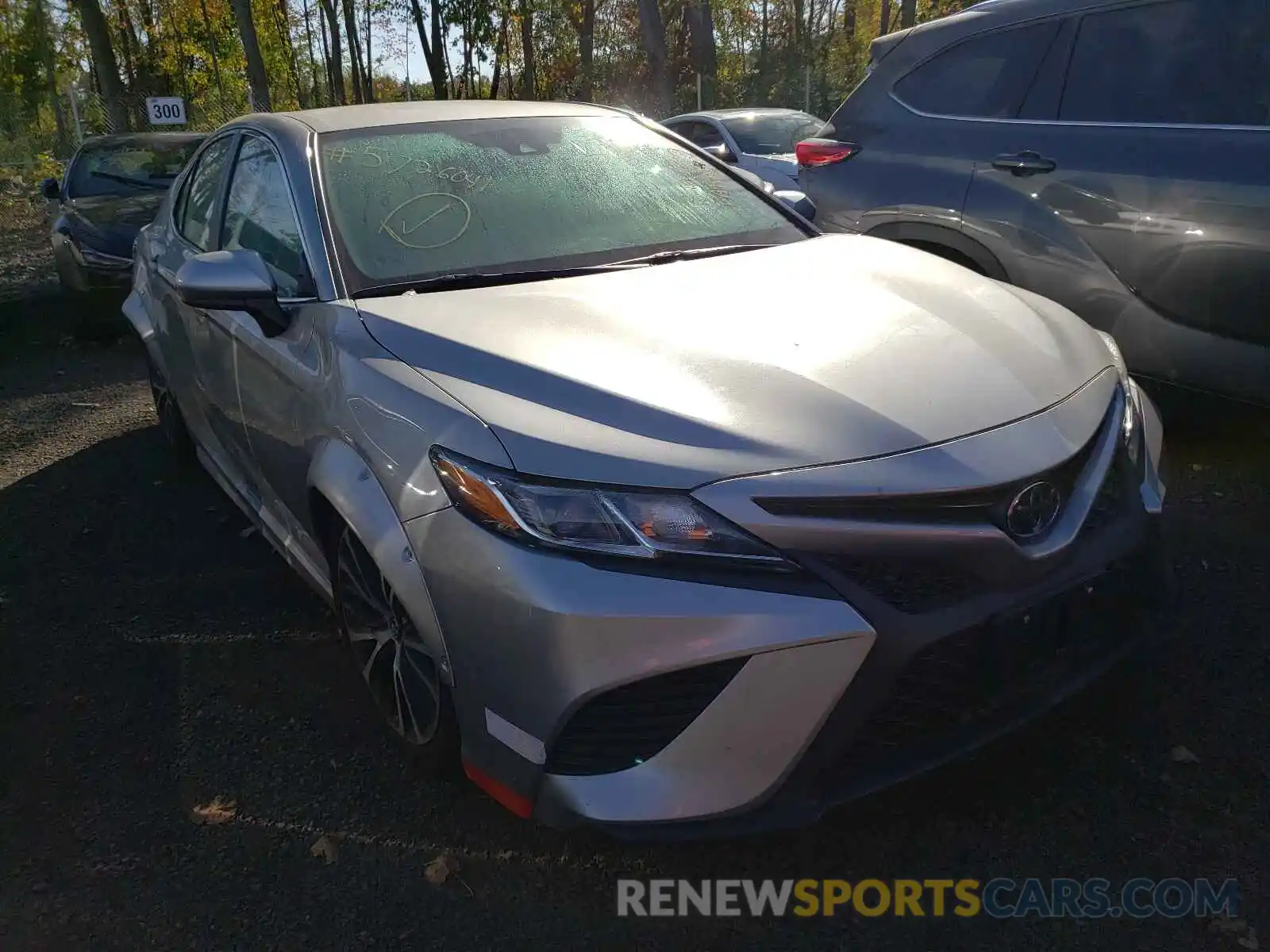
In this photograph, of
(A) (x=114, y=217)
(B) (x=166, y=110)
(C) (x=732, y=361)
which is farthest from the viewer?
(B) (x=166, y=110)

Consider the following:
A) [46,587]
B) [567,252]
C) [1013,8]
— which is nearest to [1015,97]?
[1013,8]

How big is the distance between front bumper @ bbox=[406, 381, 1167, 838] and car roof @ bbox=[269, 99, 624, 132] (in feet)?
5.92

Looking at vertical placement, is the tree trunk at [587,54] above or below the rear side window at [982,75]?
below

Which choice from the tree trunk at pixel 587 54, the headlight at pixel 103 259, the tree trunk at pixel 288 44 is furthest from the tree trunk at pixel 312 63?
the headlight at pixel 103 259

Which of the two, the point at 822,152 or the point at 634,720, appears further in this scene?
the point at 822,152

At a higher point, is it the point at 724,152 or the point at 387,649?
the point at 387,649

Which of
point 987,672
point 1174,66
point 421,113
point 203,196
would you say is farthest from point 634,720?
point 1174,66

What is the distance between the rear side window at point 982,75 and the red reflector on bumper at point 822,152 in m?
0.31

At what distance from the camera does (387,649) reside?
259 cm

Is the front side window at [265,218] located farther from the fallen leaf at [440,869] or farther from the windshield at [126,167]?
the windshield at [126,167]

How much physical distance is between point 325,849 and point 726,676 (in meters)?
1.15

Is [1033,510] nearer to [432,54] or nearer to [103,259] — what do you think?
[103,259]

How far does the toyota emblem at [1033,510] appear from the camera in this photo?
197 cm

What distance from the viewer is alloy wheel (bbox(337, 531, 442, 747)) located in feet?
7.79
